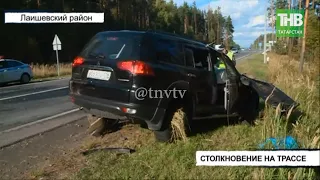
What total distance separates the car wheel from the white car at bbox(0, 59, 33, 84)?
17138mm

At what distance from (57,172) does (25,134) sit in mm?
2752

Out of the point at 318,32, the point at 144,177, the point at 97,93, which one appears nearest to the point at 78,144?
the point at 97,93

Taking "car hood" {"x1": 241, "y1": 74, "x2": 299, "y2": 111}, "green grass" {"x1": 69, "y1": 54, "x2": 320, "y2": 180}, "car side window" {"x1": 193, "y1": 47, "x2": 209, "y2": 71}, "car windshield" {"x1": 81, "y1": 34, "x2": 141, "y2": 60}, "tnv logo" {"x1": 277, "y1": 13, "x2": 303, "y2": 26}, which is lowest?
"green grass" {"x1": 69, "y1": 54, "x2": 320, "y2": 180}

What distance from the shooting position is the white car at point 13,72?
2123cm

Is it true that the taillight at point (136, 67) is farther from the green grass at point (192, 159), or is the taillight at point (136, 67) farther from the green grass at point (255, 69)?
the green grass at point (255, 69)

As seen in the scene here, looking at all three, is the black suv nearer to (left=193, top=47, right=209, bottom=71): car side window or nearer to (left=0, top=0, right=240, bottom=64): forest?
(left=193, top=47, right=209, bottom=71): car side window

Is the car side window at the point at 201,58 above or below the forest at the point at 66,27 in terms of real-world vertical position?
below

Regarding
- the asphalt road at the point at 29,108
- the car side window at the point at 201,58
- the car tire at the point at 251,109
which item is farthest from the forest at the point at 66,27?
the car side window at the point at 201,58

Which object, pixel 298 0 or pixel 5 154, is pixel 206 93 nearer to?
pixel 5 154

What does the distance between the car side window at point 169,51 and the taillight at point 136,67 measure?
332 millimetres

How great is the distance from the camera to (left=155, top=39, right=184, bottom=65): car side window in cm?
614

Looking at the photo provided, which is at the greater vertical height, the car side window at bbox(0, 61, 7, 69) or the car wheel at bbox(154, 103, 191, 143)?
the car side window at bbox(0, 61, 7, 69)

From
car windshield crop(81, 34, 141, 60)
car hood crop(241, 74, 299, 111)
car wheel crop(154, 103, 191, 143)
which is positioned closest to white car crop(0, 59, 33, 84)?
car windshield crop(81, 34, 141, 60)

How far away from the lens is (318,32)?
2655 centimetres
